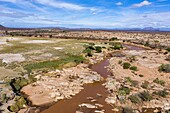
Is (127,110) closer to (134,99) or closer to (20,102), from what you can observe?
(134,99)

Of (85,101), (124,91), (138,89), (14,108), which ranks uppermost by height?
(124,91)

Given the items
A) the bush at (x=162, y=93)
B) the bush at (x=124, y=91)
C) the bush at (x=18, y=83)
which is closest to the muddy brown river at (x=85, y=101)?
the bush at (x=124, y=91)

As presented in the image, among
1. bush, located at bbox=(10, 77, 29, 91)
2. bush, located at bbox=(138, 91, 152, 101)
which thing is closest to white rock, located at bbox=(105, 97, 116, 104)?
bush, located at bbox=(138, 91, 152, 101)

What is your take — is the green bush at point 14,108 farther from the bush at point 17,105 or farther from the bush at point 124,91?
the bush at point 124,91

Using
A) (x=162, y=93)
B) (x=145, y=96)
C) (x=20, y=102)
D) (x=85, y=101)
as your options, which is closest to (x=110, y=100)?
(x=85, y=101)

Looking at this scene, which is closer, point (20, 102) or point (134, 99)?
point (20, 102)

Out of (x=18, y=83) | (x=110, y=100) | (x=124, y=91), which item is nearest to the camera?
(x=110, y=100)

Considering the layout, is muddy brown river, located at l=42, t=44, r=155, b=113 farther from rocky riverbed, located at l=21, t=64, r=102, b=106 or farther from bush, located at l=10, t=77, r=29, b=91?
bush, located at l=10, t=77, r=29, b=91

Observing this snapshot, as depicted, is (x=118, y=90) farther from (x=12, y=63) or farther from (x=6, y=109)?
(x=12, y=63)

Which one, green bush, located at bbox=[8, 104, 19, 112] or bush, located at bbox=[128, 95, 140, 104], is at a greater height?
bush, located at bbox=[128, 95, 140, 104]

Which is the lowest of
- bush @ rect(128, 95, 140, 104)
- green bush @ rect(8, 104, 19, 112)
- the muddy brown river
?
the muddy brown river

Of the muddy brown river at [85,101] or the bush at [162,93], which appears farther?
the bush at [162,93]

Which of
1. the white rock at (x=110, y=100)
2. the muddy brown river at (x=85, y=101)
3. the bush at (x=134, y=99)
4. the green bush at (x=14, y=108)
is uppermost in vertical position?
the bush at (x=134, y=99)
